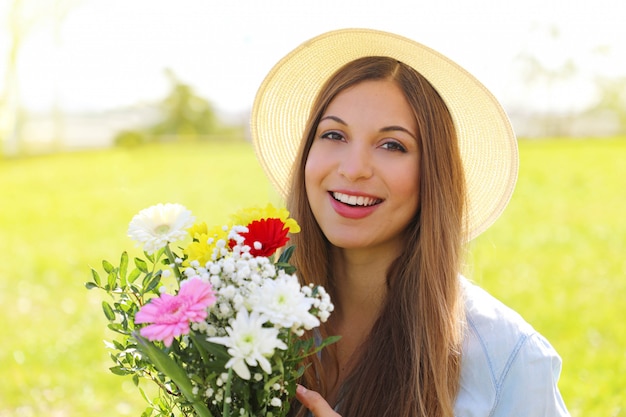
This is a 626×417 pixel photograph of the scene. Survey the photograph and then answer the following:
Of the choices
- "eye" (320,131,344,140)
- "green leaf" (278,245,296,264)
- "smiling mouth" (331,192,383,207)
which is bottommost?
"smiling mouth" (331,192,383,207)

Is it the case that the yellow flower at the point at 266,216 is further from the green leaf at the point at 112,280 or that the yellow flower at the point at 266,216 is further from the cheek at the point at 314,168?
the cheek at the point at 314,168

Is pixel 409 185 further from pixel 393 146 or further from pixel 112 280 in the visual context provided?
pixel 112 280

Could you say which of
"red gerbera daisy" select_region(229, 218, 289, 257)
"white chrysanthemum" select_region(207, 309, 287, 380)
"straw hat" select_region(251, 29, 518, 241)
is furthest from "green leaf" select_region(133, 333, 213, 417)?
"straw hat" select_region(251, 29, 518, 241)

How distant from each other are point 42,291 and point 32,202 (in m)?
5.74

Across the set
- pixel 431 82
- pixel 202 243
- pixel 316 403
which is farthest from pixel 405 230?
pixel 202 243

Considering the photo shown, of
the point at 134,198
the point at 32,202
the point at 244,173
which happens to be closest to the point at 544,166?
the point at 244,173

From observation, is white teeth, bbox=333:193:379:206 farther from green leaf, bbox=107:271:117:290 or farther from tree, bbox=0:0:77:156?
tree, bbox=0:0:77:156

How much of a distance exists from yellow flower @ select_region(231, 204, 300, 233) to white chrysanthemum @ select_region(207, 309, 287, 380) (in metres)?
0.32

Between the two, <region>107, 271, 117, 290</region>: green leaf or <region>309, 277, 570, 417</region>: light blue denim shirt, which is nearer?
<region>107, 271, 117, 290</region>: green leaf

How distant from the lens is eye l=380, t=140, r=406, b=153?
231 cm

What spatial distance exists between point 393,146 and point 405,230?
28 cm

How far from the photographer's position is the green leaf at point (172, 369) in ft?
4.93

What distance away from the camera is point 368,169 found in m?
2.25

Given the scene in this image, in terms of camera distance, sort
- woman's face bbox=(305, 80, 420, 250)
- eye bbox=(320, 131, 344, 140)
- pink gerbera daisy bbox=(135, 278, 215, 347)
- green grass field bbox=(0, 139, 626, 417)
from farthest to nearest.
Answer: green grass field bbox=(0, 139, 626, 417), eye bbox=(320, 131, 344, 140), woman's face bbox=(305, 80, 420, 250), pink gerbera daisy bbox=(135, 278, 215, 347)
